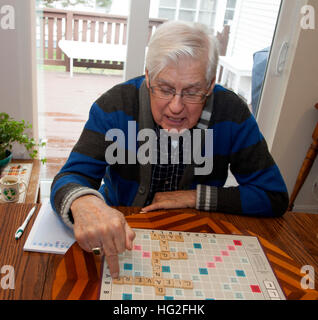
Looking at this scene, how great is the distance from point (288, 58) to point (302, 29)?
194 mm

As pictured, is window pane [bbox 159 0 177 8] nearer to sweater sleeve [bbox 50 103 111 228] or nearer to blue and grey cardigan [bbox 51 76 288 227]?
blue and grey cardigan [bbox 51 76 288 227]

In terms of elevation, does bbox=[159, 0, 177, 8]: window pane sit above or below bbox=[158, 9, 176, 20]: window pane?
above

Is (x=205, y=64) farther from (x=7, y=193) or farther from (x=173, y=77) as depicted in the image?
(x=7, y=193)

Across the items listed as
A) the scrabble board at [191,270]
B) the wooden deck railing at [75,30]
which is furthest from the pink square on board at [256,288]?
the wooden deck railing at [75,30]

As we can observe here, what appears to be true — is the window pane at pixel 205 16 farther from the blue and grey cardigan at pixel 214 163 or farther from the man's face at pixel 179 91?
the man's face at pixel 179 91

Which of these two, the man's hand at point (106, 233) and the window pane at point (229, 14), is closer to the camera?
the man's hand at point (106, 233)

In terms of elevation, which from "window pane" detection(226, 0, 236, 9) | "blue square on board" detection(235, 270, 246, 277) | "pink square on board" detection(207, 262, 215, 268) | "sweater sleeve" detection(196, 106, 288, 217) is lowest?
"blue square on board" detection(235, 270, 246, 277)

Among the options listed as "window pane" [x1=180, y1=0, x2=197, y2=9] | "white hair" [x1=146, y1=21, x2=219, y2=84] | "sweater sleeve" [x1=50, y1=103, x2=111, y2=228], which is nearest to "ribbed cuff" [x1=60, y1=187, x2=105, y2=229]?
"sweater sleeve" [x1=50, y1=103, x2=111, y2=228]

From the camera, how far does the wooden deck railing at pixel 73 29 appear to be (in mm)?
2148

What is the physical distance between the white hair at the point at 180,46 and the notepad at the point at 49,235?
536mm

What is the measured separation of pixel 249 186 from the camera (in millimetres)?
1268

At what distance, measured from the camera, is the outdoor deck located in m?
2.42
